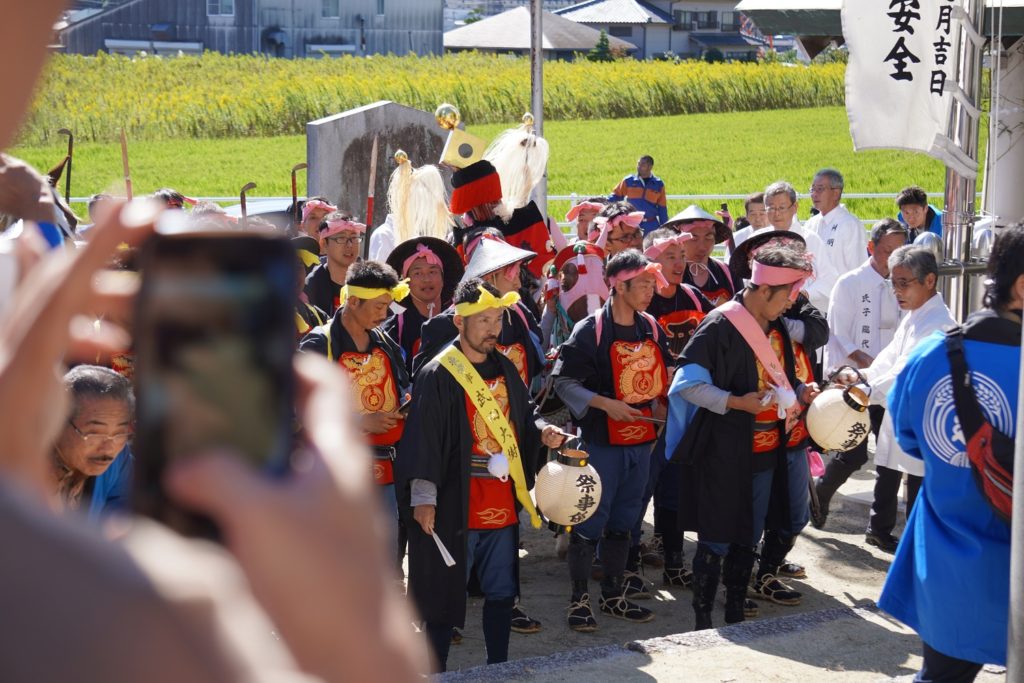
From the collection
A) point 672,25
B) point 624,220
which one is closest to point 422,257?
point 624,220

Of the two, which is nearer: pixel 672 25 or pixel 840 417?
pixel 840 417

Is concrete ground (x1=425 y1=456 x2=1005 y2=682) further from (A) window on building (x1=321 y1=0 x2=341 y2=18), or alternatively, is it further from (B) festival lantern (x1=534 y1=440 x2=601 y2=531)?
(A) window on building (x1=321 y1=0 x2=341 y2=18)

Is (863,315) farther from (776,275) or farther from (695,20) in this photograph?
(695,20)

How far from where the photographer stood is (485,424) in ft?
17.6

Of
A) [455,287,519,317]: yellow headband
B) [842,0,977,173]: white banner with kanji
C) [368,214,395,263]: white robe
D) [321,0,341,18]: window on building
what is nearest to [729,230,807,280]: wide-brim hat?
[842,0,977,173]: white banner with kanji

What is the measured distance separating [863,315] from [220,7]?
5137cm

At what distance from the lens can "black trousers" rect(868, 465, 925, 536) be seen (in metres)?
7.36

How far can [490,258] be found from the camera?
6.60 meters

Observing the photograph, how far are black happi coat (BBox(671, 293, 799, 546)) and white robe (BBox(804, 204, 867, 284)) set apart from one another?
12.4ft

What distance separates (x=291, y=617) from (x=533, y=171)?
30.3ft

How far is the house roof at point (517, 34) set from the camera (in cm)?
5775

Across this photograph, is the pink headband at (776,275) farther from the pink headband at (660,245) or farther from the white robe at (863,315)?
the white robe at (863,315)

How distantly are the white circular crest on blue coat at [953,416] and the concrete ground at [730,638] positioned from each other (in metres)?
1.43

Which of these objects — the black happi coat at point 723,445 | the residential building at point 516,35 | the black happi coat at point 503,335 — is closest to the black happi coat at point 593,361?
the black happi coat at point 503,335
